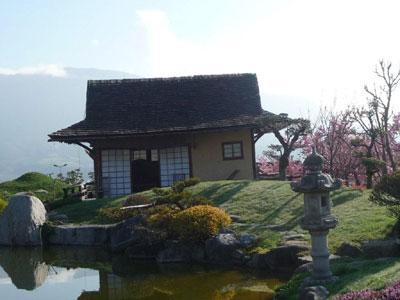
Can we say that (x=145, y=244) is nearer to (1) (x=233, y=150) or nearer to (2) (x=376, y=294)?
(2) (x=376, y=294)

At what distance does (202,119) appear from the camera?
27.1 m

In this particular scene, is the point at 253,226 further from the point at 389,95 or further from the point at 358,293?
the point at 389,95

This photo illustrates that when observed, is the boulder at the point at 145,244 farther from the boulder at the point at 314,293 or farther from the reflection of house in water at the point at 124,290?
the boulder at the point at 314,293

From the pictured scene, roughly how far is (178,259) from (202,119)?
12.6 metres

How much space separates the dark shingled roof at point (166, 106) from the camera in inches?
1024

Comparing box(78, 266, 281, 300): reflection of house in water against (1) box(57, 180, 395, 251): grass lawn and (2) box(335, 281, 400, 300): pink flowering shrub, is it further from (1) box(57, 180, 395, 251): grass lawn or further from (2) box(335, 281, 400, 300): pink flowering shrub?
(2) box(335, 281, 400, 300): pink flowering shrub

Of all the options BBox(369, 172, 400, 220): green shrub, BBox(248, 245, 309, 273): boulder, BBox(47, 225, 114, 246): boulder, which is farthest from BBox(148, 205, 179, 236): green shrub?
BBox(369, 172, 400, 220): green shrub

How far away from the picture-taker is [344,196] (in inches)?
712

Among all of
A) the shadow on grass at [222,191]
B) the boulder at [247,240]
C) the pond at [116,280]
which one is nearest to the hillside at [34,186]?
the shadow on grass at [222,191]

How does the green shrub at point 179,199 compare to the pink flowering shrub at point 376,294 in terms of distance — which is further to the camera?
the green shrub at point 179,199

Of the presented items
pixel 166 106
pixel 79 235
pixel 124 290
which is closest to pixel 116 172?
pixel 166 106

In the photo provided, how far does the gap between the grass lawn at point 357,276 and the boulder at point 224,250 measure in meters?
3.49

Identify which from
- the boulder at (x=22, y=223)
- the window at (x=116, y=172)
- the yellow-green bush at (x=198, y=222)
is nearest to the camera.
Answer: the yellow-green bush at (x=198, y=222)

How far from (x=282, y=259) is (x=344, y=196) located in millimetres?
5751
